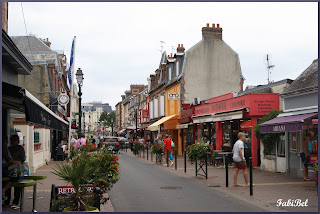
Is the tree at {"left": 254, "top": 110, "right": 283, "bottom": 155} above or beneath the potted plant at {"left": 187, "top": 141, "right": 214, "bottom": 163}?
above

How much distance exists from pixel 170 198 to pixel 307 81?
26.8 feet

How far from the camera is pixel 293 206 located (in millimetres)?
9008

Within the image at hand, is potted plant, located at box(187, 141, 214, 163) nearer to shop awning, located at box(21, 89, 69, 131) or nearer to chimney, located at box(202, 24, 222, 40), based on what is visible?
shop awning, located at box(21, 89, 69, 131)

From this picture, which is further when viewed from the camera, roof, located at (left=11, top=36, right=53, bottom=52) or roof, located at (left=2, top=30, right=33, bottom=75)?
Answer: roof, located at (left=11, top=36, right=53, bottom=52)

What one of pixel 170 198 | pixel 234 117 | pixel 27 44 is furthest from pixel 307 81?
pixel 27 44

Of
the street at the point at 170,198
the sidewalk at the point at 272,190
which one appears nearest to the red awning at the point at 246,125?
the sidewalk at the point at 272,190

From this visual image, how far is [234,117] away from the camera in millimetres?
20766

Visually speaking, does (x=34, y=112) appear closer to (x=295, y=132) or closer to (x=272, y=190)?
(x=272, y=190)

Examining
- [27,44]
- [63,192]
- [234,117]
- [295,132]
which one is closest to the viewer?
[63,192]

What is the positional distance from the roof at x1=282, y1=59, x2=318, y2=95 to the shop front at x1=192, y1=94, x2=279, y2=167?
9.98 feet

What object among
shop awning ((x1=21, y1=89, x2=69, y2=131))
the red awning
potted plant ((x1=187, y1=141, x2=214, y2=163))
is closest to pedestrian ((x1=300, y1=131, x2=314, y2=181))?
potted plant ((x1=187, y1=141, x2=214, y2=163))

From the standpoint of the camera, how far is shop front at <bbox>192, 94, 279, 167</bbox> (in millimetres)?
19094

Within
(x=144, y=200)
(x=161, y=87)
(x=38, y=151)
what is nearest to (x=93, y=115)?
Answer: (x=161, y=87)

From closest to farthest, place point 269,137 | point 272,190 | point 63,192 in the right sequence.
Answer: point 63,192 → point 272,190 → point 269,137
